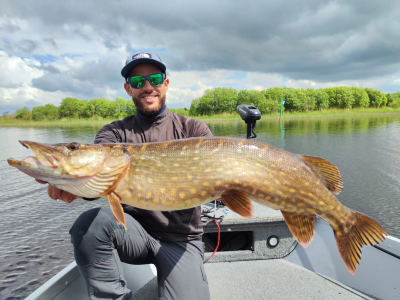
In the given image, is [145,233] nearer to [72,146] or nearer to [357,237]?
[72,146]

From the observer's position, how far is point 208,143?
184 centimetres

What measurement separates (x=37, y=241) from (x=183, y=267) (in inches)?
175

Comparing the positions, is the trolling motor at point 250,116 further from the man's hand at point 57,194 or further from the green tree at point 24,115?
the green tree at point 24,115

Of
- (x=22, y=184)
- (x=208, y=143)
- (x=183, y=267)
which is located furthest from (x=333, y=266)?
(x=22, y=184)

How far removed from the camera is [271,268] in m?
2.94

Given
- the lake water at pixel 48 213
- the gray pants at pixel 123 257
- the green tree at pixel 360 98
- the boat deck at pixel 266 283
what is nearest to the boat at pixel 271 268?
the boat deck at pixel 266 283

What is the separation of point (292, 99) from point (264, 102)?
7.00 metres

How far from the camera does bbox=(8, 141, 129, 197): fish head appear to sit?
5.12 feet

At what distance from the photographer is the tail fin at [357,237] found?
5.87 feet

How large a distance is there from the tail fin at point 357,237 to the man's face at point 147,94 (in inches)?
76.7

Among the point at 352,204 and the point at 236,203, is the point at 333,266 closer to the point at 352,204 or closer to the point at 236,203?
the point at 236,203

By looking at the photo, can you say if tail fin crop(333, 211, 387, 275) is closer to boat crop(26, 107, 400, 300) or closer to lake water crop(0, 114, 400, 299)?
boat crop(26, 107, 400, 300)

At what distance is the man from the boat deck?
633mm

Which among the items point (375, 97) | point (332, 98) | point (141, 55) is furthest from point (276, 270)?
point (375, 97)
